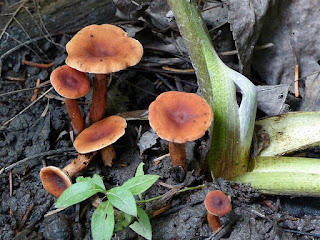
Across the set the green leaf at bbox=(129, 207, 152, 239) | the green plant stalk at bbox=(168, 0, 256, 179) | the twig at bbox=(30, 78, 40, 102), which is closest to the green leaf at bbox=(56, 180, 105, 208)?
the green leaf at bbox=(129, 207, 152, 239)

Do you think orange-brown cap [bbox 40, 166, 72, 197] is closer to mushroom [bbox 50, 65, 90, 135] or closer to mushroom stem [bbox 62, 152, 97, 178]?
mushroom stem [bbox 62, 152, 97, 178]

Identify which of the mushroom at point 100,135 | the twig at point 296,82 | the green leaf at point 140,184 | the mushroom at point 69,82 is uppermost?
the mushroom at point 69,82

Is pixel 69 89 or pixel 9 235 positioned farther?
pixel 69 89

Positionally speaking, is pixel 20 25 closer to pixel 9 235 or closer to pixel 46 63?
Result: pixel 46 63

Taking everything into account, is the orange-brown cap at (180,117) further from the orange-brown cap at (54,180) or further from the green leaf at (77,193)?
the orange-brown cap at (54,180)

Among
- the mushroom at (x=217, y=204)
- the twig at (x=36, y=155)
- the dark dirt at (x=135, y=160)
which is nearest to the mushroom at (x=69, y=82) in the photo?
the twig at (x=36, y=155)

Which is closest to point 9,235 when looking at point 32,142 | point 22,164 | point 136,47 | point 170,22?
point 22,164

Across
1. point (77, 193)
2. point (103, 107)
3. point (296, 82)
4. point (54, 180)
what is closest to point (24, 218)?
point (54, 180)
